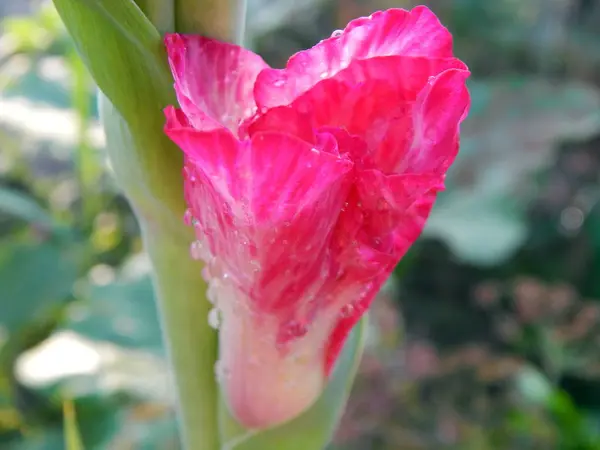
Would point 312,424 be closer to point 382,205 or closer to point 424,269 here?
point 382,205

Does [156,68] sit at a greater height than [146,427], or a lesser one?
greater

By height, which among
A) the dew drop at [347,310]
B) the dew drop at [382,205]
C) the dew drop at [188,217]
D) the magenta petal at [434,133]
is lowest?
the dew drop at [347,310]

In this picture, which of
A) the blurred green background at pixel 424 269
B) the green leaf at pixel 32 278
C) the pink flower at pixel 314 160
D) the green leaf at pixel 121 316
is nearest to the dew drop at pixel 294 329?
the pink flower at pixel 314 160

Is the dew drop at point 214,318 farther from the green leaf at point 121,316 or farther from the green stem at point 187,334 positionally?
the green leaf at point 121,316

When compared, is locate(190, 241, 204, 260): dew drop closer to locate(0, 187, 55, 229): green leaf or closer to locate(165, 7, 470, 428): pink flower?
locate(165, 7, 470, 428): pink flower

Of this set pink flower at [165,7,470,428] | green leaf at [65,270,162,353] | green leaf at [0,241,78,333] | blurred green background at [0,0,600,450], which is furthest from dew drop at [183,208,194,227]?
green leaf at [0,241,78,333]

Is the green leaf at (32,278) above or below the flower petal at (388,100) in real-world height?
below

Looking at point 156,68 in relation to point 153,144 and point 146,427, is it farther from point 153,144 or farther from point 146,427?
point 146,427

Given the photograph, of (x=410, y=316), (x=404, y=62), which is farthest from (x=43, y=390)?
(x=410, y=316)
